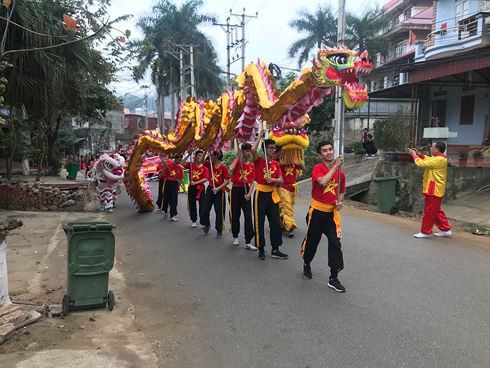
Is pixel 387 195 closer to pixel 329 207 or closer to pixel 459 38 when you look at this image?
pixel 329 207

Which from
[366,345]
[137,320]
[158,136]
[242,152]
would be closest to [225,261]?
[242,152]

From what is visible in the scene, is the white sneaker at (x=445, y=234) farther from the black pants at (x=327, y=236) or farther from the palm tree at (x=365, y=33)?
the palm tree at (x=365, y=33)

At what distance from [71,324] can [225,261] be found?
2.65 metres

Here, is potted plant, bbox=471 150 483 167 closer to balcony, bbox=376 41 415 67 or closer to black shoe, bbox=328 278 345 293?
black shoe, bbox=328 278 345 293

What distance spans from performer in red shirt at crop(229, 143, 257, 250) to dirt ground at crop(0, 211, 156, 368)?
6.52ft

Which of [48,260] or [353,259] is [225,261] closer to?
[353,259]

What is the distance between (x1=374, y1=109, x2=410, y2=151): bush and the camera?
51.6 ft

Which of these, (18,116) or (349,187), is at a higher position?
(18,116)

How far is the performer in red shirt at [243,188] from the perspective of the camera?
6.87 meters

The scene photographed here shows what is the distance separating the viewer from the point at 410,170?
11695 mm

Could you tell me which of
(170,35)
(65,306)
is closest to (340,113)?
(65,306)

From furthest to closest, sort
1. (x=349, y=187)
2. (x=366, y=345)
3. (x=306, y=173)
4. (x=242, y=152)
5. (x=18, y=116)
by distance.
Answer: (x=306, y=173) < (x=18, y=116) < (x=349, y=187) < (x=242, y=152) < (x=366, y=345)

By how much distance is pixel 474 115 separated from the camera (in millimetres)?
17203

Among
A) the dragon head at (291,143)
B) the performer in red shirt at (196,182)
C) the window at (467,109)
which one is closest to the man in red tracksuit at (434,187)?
the dragon head at (291,143)
